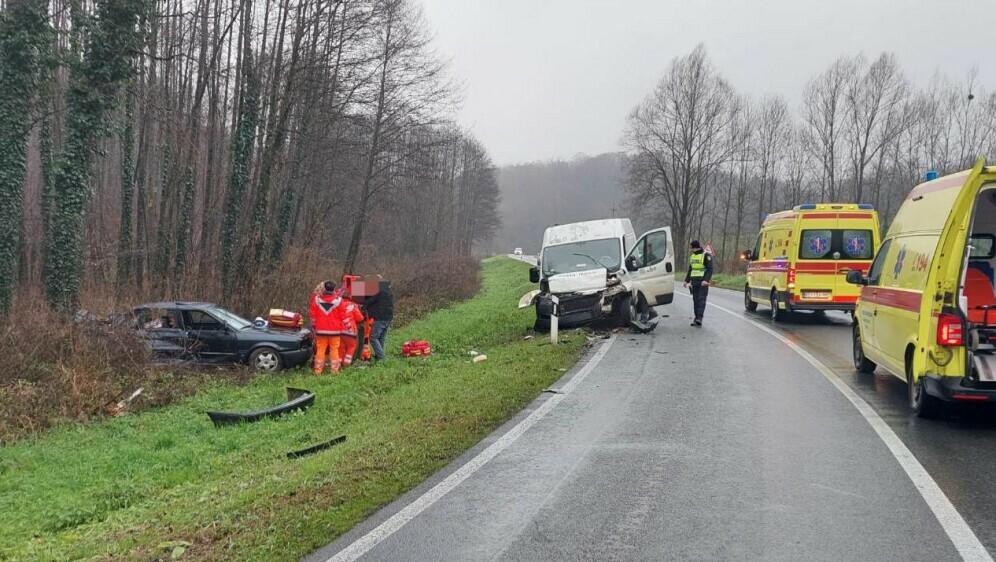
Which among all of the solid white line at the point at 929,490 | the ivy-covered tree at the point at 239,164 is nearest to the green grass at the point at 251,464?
the solid white line at the point at 929,490

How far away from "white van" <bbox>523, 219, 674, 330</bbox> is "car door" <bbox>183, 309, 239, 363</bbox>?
6134mm

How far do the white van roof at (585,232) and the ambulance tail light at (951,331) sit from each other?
29.9 ft

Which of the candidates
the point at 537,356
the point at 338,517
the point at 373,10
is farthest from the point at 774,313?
the point at 373,10

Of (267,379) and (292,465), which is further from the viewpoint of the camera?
(267,379)

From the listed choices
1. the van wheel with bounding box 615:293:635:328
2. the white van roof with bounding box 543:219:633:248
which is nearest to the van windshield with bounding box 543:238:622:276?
the white van roof with bounding box 543:219:633:248

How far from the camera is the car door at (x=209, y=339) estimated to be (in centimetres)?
1307

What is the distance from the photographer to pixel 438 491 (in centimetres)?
500

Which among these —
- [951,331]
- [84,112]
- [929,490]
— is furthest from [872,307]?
[84,112]

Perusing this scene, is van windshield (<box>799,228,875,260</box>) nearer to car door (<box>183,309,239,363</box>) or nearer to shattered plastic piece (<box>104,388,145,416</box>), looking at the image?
car door (<box>183,309,239,363</box>)

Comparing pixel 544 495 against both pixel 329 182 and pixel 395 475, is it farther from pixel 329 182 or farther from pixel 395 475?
pixel 329 182

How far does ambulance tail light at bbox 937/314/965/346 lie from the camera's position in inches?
247

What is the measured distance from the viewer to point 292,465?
613 cm

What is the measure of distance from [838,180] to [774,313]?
32127 mm

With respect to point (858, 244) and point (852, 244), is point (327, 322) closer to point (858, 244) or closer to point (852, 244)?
point (852, 244)
